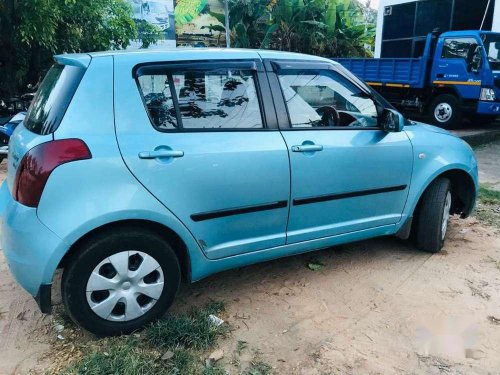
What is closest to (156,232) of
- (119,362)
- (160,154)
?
(160,154)

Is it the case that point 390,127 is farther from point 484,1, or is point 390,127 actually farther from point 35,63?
Answer: point 484,1

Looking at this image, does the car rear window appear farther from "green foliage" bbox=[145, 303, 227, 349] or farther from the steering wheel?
the steering wheel

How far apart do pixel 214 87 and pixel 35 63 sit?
670cm

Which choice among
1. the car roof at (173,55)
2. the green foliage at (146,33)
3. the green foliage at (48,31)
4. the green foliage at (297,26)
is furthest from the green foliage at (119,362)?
the green foliage at (297,26)

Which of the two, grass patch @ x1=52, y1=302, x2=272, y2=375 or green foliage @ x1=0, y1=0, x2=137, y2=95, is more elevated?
green foliage @ x1=0, y1=0, x2=137, y2=95

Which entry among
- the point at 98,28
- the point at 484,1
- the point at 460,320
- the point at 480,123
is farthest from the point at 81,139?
the point at 484,1

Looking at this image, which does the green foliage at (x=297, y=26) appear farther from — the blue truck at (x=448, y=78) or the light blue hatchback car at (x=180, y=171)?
the light blue hatchback car at (x=180, y=171)

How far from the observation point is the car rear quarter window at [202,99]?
2.70 m

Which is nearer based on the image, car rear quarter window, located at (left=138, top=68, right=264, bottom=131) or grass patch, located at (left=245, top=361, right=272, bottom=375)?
grass patch, located at (left=245, top=361, right=272, bottom=375)

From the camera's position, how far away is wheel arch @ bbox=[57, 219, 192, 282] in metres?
→ 2.49

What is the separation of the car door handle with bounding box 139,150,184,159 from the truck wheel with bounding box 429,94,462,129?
9.99 meters

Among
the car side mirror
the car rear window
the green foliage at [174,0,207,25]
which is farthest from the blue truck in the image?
the green foliage at [174,0,207,25]

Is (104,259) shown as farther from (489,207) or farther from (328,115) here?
(489,207)

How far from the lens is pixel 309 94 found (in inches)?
128
